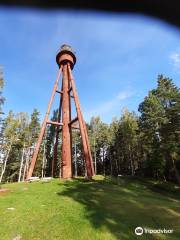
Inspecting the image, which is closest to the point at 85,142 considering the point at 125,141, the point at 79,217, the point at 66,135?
the point at 66,135

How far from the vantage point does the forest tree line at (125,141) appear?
3450cm

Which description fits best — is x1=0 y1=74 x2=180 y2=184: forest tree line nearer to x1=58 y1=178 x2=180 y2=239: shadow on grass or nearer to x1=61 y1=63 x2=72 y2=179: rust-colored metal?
x1=61 y1=63 x2=72 y2=179: rust-colored metal

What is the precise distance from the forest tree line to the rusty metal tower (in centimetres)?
748

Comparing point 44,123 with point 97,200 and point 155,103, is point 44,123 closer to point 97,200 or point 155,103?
point 97,200

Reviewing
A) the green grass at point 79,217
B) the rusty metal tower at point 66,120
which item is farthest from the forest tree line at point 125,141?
the green grass at point 79,217

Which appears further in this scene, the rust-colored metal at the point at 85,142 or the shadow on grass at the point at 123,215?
the rust-colored metal at the point at 85,142

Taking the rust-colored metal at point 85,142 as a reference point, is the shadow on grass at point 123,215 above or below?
below

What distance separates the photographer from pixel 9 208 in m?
11.8

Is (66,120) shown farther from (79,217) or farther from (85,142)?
(79,217)

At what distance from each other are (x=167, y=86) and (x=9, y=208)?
34191mm

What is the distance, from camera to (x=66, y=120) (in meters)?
26.3

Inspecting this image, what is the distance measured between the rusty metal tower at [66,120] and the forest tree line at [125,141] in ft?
24.5

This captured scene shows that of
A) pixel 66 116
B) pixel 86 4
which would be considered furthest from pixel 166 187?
pixel 86 4

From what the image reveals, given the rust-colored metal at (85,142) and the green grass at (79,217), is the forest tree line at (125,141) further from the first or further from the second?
the green grass at (79,217)
